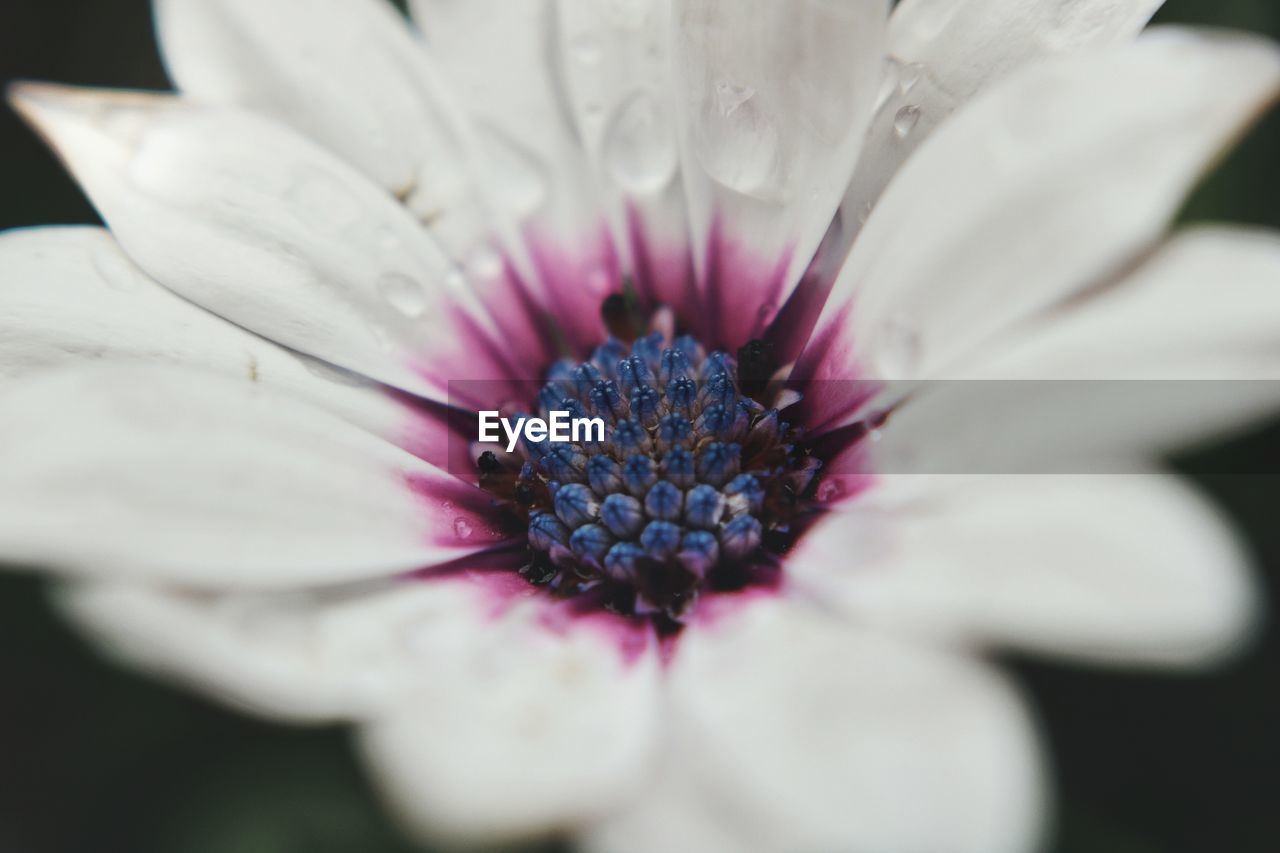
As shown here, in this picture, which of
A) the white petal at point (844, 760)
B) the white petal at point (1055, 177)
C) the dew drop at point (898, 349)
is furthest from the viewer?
the dew drop at point (898, 349)

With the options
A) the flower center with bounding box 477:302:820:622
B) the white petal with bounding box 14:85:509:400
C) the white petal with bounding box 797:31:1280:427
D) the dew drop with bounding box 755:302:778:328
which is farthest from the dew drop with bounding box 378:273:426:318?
the white petal with bounding box 797:31:1280:427

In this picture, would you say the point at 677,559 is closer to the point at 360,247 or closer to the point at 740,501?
the point at 740,501

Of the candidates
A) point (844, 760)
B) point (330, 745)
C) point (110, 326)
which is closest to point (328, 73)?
point (110, 326)

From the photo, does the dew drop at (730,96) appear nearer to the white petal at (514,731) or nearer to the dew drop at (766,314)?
the dew drop at (766,314)

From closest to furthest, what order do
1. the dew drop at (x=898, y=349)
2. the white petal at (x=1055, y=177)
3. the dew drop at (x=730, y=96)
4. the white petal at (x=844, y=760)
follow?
the white petal at (x=844, y=760) → the white petal at (x=1055, y=177) → the dew drop at (x=898, y=349) → the dew drop at (x=730, y=96)

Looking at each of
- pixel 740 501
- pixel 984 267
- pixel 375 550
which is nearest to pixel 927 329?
pixel 984 267

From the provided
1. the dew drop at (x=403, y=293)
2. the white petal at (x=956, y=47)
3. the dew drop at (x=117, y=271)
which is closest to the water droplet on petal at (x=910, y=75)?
the white petal at (x=956, y=47)
